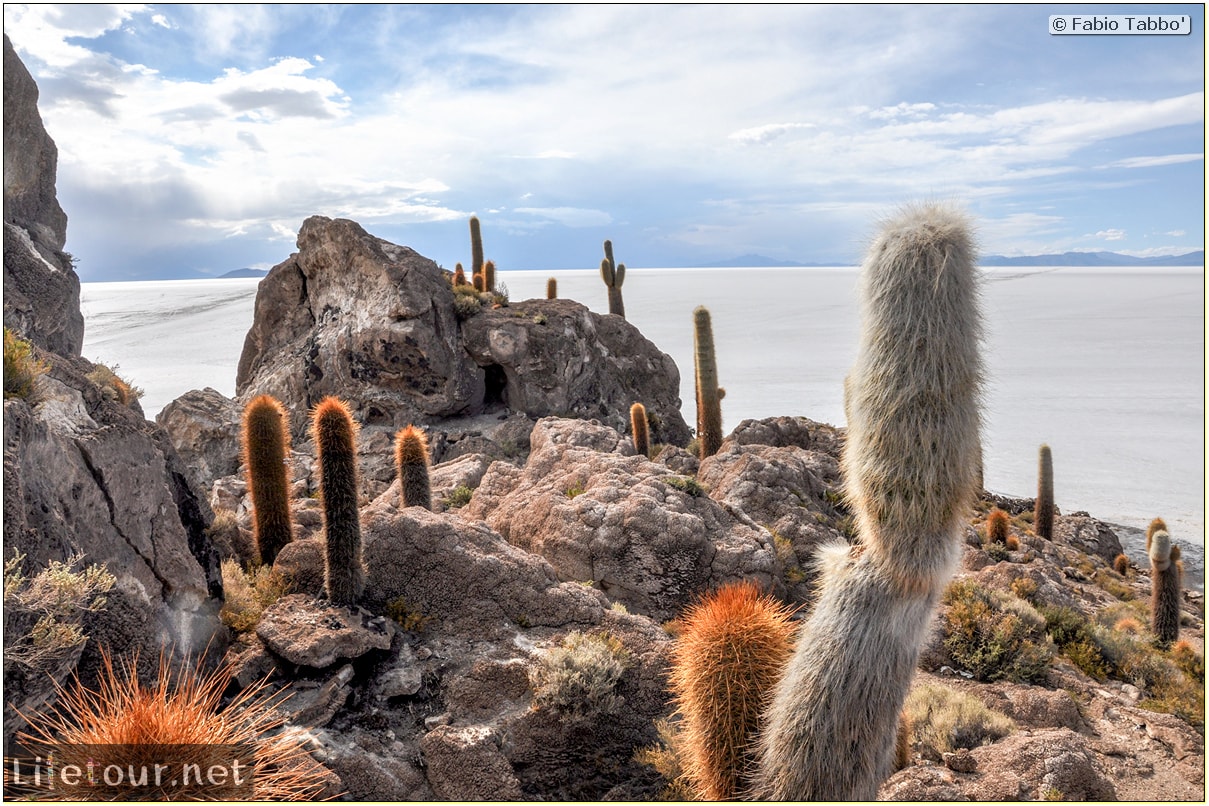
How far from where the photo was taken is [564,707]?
550 cm

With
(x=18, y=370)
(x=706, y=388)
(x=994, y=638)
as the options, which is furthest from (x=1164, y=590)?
(x=18, y=370)

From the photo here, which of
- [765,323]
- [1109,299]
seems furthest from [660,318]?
[1109,299]

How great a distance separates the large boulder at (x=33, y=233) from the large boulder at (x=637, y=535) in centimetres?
715

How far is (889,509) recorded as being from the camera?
420 centimetres

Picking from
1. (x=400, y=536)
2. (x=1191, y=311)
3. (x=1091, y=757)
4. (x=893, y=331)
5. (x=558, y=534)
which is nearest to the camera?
(x=893, y=331)

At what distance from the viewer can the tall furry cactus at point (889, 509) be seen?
4.07 metres

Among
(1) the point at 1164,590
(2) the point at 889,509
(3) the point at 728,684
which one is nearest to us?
(2) the point at 889,509

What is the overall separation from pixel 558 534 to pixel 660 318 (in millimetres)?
62461

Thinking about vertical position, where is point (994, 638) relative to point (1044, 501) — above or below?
above

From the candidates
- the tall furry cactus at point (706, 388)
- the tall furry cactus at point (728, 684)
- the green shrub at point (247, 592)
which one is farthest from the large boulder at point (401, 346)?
the tall furry cactus at point (728, 684)

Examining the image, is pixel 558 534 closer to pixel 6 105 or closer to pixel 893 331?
pixel 893 331

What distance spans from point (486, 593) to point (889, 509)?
12.7ft

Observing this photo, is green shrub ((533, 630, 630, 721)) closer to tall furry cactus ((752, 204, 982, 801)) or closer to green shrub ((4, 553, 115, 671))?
tall furry cactus ((752, 204, 982, 801))

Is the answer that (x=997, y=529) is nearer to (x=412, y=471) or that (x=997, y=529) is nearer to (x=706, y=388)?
(x=706, y=388)
